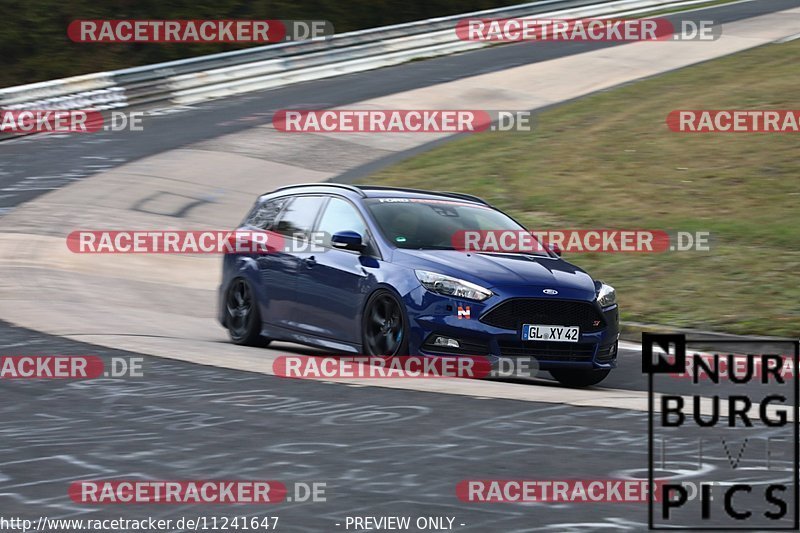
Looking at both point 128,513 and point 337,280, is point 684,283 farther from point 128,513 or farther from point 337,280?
point 128,513

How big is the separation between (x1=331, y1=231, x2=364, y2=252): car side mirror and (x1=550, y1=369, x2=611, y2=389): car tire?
190 centimetres

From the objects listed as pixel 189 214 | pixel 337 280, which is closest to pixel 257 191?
pixel 189 214

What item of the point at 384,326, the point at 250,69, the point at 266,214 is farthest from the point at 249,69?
the point at 384,326

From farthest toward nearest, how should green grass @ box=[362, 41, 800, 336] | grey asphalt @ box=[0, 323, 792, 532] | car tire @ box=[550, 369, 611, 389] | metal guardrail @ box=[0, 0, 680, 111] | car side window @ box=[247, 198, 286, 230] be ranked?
metal guardrail @ box=[0, 0, 680, 111]
green grass @ box=[362, 41, 800, 336]
car side window @ box=[247, 198, 286, 230]
car tire @ box=[550, 369, 611, 389]
grey asphalt @ box=[0, 323, 792, 532]

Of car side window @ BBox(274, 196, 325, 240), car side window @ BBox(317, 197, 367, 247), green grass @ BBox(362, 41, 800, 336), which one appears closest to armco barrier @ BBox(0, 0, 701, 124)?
green grass @ BBox(362, 41, 800, 336)

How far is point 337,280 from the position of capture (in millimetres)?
11453

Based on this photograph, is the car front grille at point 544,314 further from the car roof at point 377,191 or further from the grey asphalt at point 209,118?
the grey asphalt at point 209,118

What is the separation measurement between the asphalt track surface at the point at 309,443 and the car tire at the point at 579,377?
0.95 ft

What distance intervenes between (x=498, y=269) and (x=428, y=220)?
1.19m

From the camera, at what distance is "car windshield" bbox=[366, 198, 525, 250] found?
11.3 metres

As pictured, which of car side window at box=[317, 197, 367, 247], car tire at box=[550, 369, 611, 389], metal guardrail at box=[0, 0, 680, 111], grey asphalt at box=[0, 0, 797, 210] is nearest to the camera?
car tire at box=[550, 369, 611, 389]

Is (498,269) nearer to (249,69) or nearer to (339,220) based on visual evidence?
(339,220)

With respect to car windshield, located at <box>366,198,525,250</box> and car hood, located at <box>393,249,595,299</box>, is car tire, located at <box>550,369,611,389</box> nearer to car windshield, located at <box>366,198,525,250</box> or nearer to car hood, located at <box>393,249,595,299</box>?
car hood, located at <box>393,249,595,299</box>

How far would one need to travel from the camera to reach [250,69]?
30297 mm
